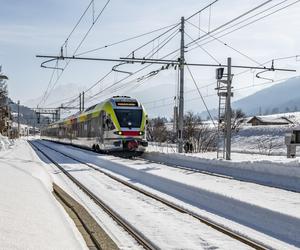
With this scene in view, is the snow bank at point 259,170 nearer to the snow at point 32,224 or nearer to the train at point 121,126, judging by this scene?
the train at point 121,126

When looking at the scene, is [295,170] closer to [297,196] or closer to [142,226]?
[297,196]

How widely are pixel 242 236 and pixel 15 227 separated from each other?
384 centimetres

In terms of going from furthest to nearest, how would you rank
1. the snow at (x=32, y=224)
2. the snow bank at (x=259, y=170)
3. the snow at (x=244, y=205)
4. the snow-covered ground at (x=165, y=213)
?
the snow bank at (x=259, y=170) → the snow at (x=244, y=205) → the snow-covered ground at (x=165, y=213) → the snow at (x=32, y=224)

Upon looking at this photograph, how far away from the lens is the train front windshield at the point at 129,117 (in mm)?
26094

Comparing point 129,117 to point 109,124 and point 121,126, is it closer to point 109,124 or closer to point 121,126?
point 121,126

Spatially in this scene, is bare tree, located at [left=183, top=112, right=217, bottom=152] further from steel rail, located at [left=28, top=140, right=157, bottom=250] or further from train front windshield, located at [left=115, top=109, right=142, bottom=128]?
steel rail, located at [left=28, top=140, right=157, bottom=250]

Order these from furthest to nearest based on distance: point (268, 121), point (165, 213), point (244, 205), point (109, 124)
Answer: point (268, 121), point (109, 124), point (244, 205), point (165, 213)

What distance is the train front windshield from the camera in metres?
26.1

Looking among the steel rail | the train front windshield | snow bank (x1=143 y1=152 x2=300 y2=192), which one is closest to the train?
the train front windshield

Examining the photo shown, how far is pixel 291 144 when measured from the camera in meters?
23.6

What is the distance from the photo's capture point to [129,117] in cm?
2638

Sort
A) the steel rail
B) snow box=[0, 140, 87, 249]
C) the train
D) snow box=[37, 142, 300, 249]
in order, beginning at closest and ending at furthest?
1. snow box=[0, 140, 87, 249]
2. the steel rail
3. snow box=[37, 142, 300, 249]
4. the train

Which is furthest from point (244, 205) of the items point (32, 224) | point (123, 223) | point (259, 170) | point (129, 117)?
point (129, 117)

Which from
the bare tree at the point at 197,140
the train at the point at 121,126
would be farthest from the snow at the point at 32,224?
the bare tree at the point at 197,140
